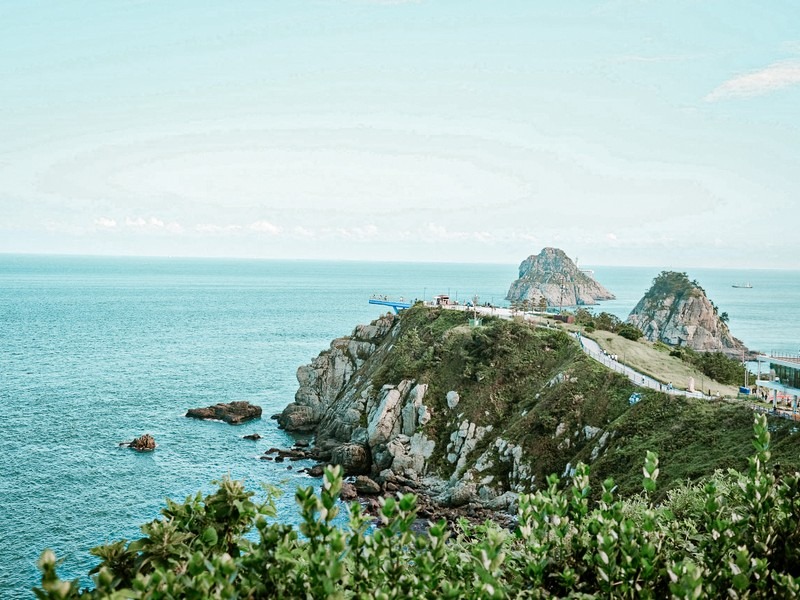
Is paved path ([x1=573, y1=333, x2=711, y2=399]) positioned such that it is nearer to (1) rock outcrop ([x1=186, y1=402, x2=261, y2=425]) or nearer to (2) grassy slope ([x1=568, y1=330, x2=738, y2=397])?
(2) grassy slope ([x1=568, y1=330, x2=738, y2=397])

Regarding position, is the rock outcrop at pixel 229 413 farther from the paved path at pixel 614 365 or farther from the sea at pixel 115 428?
the paved path at pixel 614 365

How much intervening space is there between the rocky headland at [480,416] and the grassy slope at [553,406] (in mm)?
138

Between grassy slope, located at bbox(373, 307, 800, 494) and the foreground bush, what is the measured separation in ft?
105

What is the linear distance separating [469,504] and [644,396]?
17827 millimetres

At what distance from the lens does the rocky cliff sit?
162 m

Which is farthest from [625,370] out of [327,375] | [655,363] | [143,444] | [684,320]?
[684,320]

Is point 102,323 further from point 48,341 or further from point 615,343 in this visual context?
point 615,343

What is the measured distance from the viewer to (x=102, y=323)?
593 ft

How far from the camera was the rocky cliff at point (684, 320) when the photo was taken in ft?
533

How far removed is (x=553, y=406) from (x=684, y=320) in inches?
4717

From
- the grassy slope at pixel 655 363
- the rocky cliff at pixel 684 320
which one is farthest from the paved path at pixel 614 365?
the rocky cliff at pixel 684 320

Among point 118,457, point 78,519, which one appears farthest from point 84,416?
point 78,519

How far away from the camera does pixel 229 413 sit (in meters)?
91.2

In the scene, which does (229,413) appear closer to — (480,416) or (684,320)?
(480,416)
